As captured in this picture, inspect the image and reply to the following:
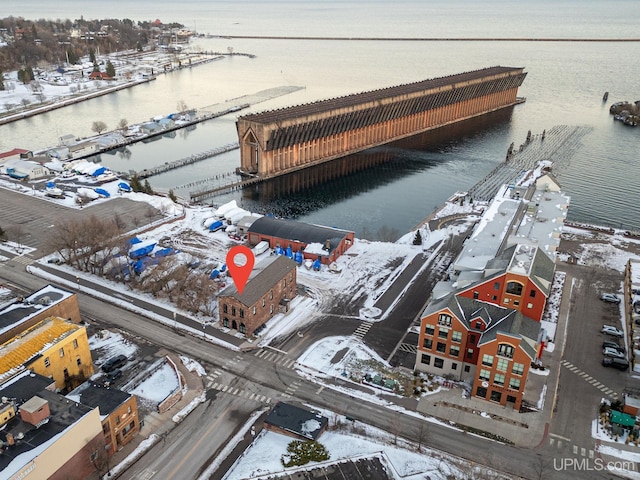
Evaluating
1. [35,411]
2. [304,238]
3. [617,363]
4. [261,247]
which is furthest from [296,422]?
[261,247]

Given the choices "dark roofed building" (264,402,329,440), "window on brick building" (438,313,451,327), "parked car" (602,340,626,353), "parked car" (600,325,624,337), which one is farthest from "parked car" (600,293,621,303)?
"dark roofed building" (264,402,329,440)

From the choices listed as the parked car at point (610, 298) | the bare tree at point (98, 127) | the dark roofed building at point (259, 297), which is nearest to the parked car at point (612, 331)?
the parked car at point (610, 298)

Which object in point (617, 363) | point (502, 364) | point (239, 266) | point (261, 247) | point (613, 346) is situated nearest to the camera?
point (502, 364)

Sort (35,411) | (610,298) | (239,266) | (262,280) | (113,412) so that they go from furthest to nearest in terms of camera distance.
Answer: (610,298), (262,280), (239,266), (113,412), (35,411)

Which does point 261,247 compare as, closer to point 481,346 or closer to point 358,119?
point 481,346

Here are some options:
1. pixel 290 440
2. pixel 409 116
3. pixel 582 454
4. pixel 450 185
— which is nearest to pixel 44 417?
pixel 290 440

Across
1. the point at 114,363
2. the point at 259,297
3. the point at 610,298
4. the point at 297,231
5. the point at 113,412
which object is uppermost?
the point at 259,297

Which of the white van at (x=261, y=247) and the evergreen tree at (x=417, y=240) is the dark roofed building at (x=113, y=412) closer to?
the white van at (x=261, y=247)

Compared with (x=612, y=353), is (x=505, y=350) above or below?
above
